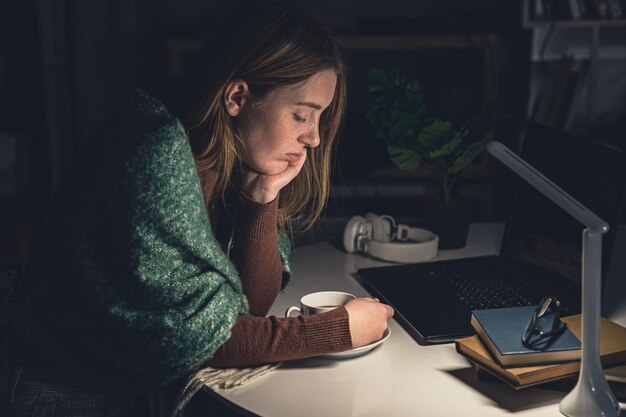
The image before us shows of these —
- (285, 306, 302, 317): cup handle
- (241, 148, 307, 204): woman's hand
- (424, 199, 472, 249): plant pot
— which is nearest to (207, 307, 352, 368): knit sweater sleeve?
(285, 306, 302, 317): cup handle

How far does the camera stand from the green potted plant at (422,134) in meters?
1.62

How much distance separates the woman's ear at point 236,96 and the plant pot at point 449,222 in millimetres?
619

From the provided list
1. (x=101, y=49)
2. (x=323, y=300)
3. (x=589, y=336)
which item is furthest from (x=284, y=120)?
(x=101, y=49)

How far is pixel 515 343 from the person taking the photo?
99 cm

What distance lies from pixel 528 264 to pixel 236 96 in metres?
0.67

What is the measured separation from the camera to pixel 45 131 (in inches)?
118

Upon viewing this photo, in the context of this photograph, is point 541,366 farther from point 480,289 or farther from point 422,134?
point 422,134

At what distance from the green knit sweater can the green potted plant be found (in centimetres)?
67

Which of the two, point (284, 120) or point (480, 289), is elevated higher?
point (284, 120)

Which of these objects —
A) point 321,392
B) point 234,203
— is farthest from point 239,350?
point 234,203

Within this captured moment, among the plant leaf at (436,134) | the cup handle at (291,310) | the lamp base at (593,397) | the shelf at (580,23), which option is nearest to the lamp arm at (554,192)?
the lamp base at (593,397)

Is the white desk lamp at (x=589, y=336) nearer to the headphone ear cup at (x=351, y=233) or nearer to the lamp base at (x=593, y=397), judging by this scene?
the lamp base at (x=593, y=397)

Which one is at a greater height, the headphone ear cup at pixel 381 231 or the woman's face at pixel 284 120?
the woman's face at pixel 284 120

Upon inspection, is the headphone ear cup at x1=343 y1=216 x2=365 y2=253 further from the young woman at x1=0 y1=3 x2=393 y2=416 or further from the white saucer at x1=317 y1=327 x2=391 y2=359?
the white saucer at x1=317 y1=327 x2=391 y2=359
